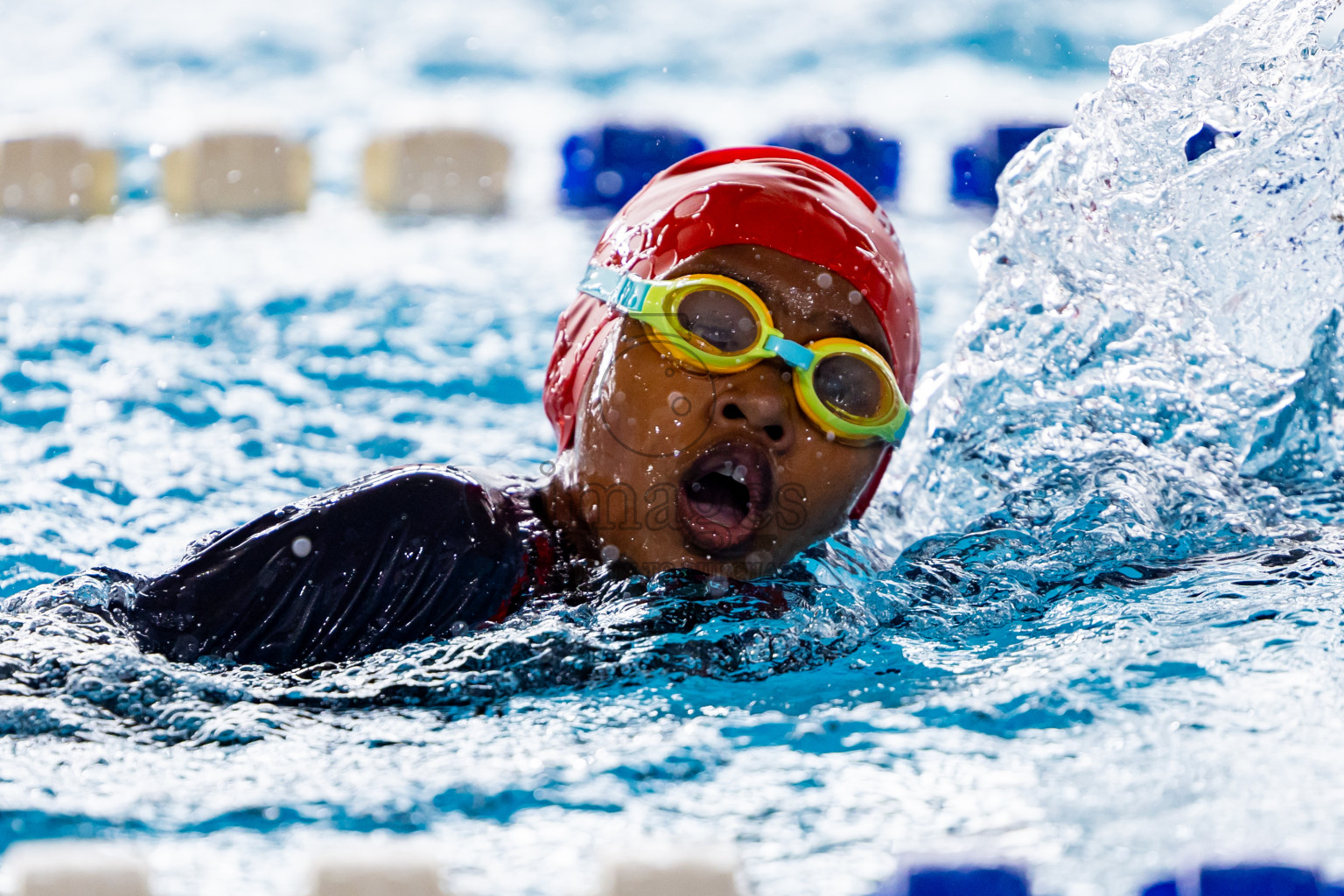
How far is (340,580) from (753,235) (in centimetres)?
66

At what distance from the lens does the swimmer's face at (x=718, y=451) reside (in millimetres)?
1702

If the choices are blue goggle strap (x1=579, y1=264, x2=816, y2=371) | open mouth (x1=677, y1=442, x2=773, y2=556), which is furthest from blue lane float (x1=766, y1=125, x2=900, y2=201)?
open mouth (x1=677, y1=442, x2=773, y2=556)

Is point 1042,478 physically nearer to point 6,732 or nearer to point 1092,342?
point 1092,342

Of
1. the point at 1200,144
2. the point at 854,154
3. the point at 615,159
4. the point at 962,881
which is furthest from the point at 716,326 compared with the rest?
the point at 854,154

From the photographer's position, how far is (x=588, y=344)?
6.25ft

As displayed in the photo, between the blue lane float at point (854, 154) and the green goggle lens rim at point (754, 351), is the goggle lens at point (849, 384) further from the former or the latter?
the blue lane float at point (854, 154)

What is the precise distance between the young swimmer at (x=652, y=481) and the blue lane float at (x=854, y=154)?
146 inches

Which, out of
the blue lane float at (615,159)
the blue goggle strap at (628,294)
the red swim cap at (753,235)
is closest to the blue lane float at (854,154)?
the blue lane float at (615,159)

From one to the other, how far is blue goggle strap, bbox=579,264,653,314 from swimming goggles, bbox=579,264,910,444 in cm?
2

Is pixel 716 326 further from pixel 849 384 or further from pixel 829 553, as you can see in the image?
pixel 829 553

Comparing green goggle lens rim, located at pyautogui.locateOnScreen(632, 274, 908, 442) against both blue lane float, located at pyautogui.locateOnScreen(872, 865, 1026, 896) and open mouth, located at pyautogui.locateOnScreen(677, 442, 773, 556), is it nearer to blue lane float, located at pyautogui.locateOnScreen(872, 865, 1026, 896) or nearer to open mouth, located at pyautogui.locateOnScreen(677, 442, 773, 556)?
open mouth, located at pyautogui.locateOnScreen(677, 442, 773, 556)

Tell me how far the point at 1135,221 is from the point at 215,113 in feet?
19.8

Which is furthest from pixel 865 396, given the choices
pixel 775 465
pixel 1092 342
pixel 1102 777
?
pixel 1092 342

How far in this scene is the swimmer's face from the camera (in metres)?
1.70
